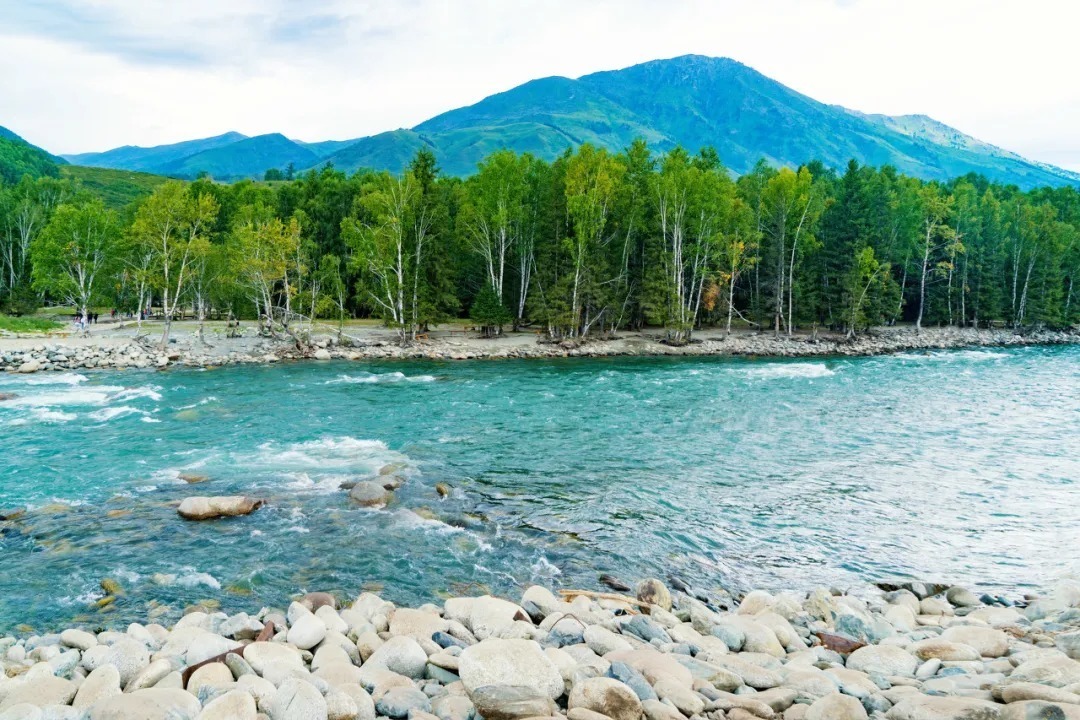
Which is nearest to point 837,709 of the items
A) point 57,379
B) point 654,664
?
point 654,664

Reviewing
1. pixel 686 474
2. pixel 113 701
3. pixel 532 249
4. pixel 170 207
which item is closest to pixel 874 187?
pixel 532 249

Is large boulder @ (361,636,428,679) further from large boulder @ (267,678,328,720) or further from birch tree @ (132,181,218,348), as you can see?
birch tree @ (132,181,218,348)

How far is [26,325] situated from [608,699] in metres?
57.0

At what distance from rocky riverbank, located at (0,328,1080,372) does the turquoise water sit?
605 cm

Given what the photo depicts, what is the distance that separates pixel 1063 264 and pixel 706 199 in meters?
43.3

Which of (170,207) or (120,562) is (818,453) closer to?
(120,562)

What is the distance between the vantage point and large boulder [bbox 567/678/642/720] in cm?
626

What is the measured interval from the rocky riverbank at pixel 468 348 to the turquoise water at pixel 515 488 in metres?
6.05

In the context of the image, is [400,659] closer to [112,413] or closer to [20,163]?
[112,413]

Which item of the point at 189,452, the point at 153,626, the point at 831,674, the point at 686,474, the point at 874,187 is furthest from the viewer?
the point at 874,187

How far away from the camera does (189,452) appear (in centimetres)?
2008

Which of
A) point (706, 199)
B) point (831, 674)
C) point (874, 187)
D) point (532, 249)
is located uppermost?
point (874, 187)

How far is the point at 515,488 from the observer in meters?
17.4

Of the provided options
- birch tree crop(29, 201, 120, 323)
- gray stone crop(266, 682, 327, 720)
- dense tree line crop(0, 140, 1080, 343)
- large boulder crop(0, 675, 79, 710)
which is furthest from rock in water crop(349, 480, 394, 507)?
birch tree crop(29, 201, 120, 323)
